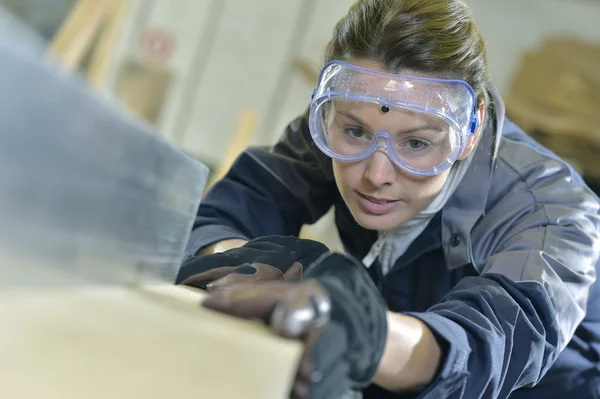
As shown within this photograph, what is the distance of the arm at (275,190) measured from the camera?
1.70 metres

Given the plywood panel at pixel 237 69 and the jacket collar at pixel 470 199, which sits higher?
the jacket collar at pixel 470 199

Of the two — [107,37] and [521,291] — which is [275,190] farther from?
[107,37]

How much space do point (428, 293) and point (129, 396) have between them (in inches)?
44.2

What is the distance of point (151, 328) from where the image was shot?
0.67 meters

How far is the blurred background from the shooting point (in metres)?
4.79

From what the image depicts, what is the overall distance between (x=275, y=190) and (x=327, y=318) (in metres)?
1.08

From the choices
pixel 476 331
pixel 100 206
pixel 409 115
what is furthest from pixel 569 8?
pixel 100 206

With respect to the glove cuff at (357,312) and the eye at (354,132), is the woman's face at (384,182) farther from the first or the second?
the glove cuff at (357,312)

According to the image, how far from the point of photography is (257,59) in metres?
5.96

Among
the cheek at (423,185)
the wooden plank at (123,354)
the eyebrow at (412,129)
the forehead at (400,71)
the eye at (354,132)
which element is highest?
the forehead at (400,71)

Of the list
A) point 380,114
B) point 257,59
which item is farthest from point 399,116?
point 257,59

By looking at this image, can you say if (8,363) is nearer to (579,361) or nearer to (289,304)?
(289,304)

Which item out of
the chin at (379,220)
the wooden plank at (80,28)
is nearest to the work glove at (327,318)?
the chin at (379,220)

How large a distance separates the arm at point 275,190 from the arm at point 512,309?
46 centimetres
